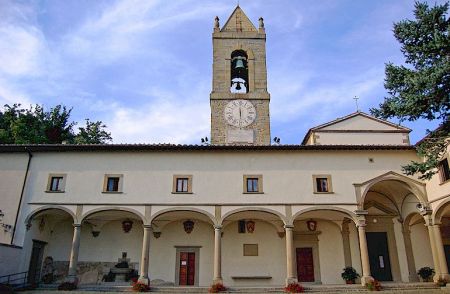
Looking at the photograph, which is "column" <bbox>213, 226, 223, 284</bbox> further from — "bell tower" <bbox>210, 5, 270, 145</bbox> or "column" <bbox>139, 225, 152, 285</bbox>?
"bell tower" <bbox>210, 5, 270, 145</bbox>

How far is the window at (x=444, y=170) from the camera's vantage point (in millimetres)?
17578

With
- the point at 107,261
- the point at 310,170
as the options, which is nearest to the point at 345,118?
the point at 310,170

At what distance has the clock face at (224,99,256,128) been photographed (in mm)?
25141

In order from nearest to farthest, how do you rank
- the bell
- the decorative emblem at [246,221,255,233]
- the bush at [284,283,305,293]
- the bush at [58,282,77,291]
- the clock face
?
the bush at [284,283,305,293], the bush at [58,282,77,291], the decorative emblem at [246,221,255,233], the clock face, the bell

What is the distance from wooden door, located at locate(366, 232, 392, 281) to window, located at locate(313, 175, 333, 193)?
4.46 metres

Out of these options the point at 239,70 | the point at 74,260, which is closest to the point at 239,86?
the point at 239,70

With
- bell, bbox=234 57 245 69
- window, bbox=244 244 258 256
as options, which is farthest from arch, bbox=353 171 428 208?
bell, bbox=234 57 245 69

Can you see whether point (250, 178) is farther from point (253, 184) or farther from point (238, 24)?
point (238, 24)

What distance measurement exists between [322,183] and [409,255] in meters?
6.22

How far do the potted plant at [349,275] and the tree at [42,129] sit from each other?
21.9m

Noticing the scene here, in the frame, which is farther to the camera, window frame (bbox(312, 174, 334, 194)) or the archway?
the archway

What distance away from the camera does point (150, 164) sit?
19578mm

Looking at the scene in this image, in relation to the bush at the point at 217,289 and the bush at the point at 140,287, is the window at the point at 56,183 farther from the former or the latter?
the bush at the point at 217,289

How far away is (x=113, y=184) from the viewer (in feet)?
63.5
